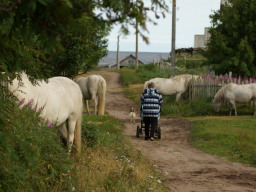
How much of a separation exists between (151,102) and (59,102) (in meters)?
4.98

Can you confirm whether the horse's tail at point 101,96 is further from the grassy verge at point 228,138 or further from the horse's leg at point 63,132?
the horse's leg at point 63,132

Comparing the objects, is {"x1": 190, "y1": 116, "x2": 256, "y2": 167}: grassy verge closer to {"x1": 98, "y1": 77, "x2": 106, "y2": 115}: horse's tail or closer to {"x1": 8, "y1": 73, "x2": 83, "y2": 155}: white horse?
{"x1": 98, "y1": 77, "x2": 106, "y2": 115}: horse's tail

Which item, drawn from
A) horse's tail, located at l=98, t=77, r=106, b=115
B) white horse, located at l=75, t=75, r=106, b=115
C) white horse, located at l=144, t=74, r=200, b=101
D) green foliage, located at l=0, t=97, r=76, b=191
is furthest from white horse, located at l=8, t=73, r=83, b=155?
white horse, located at l=144, t=74, r=200, b=101

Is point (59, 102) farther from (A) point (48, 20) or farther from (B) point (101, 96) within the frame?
(B) point (101, 96)

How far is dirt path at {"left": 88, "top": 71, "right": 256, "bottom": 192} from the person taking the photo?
7525 mm

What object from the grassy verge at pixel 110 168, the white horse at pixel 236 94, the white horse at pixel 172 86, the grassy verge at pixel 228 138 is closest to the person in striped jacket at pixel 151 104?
the grassy verge at pixel 228 138

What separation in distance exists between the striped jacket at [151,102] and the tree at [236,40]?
11.0m

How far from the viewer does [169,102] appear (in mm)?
20516

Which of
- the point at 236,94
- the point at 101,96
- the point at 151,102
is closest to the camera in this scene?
the point at 151,102

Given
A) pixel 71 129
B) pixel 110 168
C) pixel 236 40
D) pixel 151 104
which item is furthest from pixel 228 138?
A: pixel 236 40

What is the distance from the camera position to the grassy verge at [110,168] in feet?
20.3

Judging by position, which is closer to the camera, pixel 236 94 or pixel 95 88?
pixel 95 88

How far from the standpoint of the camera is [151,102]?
12.1 meters

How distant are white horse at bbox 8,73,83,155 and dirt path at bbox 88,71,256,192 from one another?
6.79 feet
